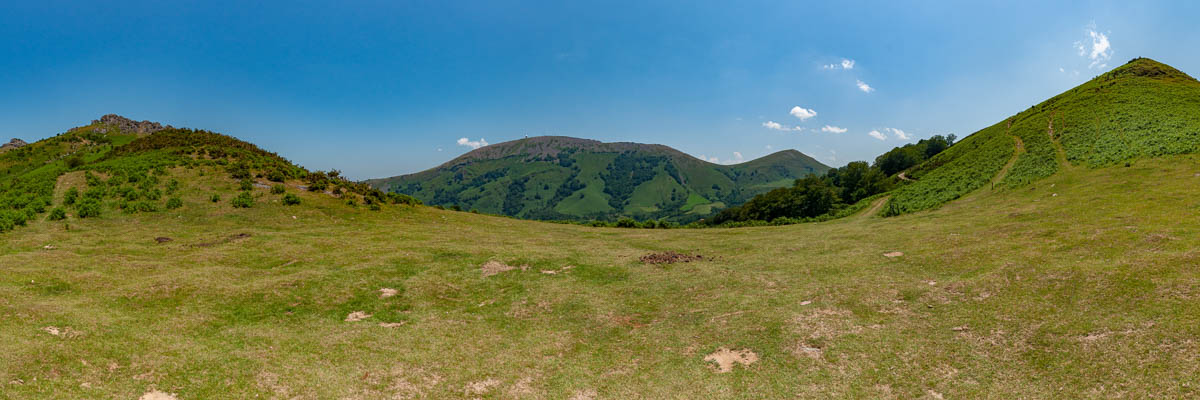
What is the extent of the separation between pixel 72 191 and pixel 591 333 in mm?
35183

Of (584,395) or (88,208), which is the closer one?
(584,395)

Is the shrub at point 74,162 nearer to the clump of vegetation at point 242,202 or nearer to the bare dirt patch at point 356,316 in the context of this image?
the clump of vegetation at point 242,202

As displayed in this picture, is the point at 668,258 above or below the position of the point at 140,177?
below

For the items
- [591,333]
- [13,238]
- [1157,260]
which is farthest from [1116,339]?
[13,238]

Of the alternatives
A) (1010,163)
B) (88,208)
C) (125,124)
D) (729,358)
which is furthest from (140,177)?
(1010,163)

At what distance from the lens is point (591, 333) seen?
1403cm

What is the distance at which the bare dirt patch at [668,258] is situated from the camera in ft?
75.8

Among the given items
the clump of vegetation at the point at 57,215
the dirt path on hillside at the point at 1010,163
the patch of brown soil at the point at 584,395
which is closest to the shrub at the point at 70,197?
the clump of vegetation at the point at 57,215

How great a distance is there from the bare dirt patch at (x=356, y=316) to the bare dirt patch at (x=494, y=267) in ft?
19.3

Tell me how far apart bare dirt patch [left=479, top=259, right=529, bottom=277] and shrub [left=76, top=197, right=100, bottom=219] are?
76.8ft

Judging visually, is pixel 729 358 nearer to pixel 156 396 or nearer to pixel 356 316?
pixel 356 316

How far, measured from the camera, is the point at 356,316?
14266mm

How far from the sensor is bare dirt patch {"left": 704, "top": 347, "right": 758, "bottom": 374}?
11469 millimetres

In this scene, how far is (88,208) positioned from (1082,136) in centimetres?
9493
